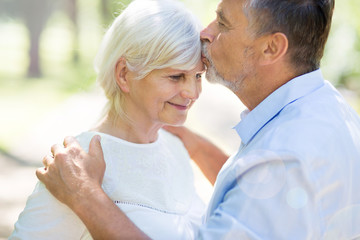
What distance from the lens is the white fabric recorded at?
229 cm

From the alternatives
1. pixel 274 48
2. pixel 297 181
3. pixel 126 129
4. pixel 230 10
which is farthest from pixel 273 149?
pixel 126 129

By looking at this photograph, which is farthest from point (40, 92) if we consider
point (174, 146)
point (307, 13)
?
point (307, 13)

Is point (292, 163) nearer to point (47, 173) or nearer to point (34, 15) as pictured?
point (47, 173)

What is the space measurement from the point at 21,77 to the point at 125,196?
49.1 ft

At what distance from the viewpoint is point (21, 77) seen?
16375 mm

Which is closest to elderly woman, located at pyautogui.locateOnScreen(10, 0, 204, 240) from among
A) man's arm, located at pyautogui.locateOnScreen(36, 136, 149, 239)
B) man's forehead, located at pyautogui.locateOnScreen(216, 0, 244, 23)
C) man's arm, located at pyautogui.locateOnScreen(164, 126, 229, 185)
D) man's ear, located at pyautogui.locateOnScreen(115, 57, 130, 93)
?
man's ear, located at pyautogui.locateOnScreen(115, 57, 130, 93)

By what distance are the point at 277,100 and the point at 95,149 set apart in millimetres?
894

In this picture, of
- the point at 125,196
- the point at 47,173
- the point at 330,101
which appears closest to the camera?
the point at 330,101

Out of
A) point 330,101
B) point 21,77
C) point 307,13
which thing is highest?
point 307,13

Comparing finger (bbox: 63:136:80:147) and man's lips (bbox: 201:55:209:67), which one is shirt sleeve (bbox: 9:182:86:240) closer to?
finger (bbox: 63:136:80:147)

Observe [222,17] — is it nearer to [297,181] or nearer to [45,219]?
[297,181]

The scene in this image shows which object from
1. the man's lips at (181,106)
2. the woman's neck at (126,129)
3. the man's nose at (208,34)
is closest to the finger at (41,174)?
the woman's neck at (126,129)

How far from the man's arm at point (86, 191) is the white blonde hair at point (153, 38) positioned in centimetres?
49

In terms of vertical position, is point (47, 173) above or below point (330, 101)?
below
